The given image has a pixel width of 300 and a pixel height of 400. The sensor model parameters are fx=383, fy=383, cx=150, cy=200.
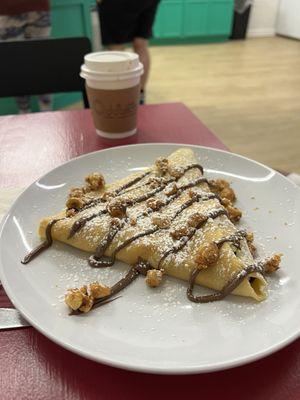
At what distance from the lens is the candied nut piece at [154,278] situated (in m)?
0.69

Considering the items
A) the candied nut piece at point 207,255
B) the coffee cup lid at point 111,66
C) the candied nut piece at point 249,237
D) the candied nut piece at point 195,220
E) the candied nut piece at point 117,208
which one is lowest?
the candied nut piece at point 249,237

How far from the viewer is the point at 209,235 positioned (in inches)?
30.8

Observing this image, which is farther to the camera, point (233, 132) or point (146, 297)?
point (233, 132)

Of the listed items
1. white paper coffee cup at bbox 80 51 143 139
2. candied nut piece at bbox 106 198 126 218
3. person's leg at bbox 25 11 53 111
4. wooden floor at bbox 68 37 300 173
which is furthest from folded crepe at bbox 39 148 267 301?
wooden floor at bbox 68 37 300 173

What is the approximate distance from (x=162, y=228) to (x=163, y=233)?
2cm

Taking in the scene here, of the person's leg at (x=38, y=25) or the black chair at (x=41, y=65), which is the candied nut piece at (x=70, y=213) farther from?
the person's leg at (x=38, y=25)

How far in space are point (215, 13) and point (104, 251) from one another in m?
6.48

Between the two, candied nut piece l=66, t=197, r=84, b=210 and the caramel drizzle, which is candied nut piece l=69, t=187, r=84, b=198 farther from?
the caramel drizzle

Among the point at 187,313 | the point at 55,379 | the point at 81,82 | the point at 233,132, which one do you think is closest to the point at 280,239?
the point at 187,313

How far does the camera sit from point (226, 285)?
2.22 feet

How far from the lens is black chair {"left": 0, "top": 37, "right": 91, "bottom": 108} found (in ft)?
5.64

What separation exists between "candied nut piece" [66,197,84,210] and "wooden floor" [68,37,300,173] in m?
2.28

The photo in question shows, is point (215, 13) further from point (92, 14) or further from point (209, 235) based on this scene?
point (209, 235)

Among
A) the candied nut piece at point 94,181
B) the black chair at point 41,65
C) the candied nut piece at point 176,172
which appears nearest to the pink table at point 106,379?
the candied nut piece at point 94,181
